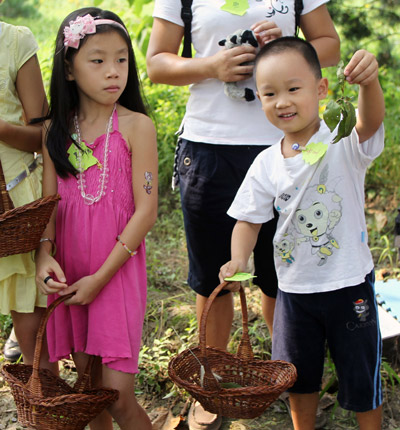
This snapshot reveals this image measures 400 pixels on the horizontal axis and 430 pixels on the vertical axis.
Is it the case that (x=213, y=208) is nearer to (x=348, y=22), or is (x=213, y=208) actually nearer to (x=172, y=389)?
(x=172, y=389)

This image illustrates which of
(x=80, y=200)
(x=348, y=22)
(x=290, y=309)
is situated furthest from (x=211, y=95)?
(x=348, y=22)

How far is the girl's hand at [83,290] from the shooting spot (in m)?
2.01

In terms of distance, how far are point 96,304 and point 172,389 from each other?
2.72 feet

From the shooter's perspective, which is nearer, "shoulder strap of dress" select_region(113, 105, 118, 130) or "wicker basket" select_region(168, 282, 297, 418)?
"wicker basket" select_region(168, 282, 297, 418)

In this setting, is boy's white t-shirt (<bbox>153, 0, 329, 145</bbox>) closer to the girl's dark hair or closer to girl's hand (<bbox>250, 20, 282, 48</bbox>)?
girl's hand (<bbox>250, 20, 282, 48</bbox>)

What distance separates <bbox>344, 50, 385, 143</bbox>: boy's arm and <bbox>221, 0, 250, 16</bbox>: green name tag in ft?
1.68

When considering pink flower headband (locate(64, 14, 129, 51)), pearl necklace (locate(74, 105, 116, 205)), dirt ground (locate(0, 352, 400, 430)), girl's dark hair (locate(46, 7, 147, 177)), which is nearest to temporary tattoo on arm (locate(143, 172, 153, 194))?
pearl necklace (locate(74, 105, 116, 205))

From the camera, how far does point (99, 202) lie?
81.7 inches

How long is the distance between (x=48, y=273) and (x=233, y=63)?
933 mm

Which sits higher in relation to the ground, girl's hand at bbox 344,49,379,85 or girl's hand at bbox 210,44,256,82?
girl's hand at bbox 210,44,256,82

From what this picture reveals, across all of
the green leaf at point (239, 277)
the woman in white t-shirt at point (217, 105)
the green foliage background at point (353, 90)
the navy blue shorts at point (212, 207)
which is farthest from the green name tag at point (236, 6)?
the green foliage background at point (353, 90)

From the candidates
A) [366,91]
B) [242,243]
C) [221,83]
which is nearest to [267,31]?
[221,83]

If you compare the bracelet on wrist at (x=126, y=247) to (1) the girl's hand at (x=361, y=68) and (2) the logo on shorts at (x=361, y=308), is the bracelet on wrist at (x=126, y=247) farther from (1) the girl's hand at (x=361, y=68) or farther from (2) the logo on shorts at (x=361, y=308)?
(1) the girl's hand at (x=361, y=68)

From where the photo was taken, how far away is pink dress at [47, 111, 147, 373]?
2062 millimetres
